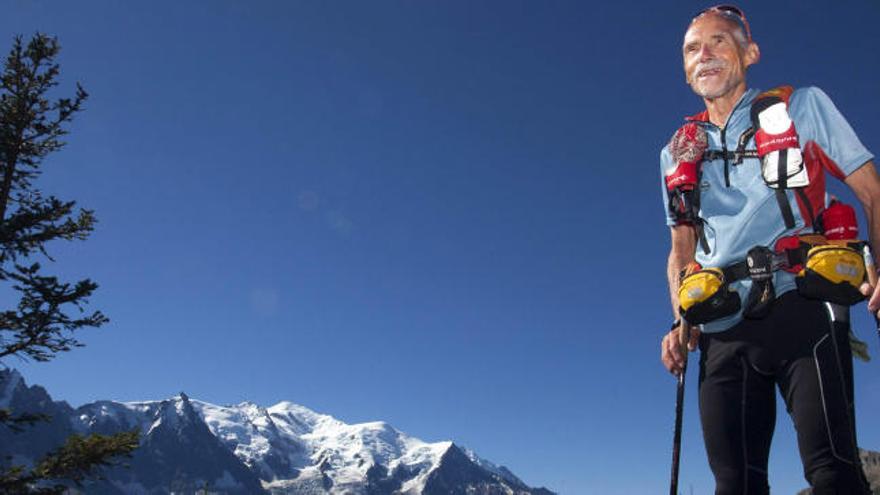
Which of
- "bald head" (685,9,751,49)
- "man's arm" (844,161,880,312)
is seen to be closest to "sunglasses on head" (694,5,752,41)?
"bald head" (685,9,751,49)

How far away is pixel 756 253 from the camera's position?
12.8 feet

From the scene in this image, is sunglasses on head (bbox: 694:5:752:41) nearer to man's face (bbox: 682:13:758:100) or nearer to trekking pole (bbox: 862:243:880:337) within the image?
man's face (bbox: 682:13:758:100)

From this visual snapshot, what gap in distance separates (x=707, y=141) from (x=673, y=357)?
1533 millimetres

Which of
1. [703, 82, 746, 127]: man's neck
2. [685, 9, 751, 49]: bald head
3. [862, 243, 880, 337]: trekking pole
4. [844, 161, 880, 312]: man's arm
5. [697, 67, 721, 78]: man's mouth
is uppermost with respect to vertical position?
[685, 9, 751, 49]: bald head

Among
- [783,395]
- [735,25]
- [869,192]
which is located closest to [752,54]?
[735,25]

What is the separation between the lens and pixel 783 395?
3.76m

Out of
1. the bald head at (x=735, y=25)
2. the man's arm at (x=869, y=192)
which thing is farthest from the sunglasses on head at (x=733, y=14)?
the man's arm at (x=869, y=192)

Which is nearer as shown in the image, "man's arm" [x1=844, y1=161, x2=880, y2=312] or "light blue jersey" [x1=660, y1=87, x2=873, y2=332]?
"man's arm" [x1=844, y1=161, x2=880, y2=312]

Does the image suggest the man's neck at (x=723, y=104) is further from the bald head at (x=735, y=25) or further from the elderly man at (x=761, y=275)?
the bald head at (x=735, y=25)

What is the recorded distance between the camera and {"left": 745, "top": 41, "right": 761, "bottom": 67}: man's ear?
4.49 meters

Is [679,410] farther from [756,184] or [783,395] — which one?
[756,184]

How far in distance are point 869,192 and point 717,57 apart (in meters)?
1.38

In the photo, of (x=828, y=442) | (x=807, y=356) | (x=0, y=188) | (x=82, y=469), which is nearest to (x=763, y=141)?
(x=807, y=356)

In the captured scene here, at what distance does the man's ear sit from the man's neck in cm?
17
